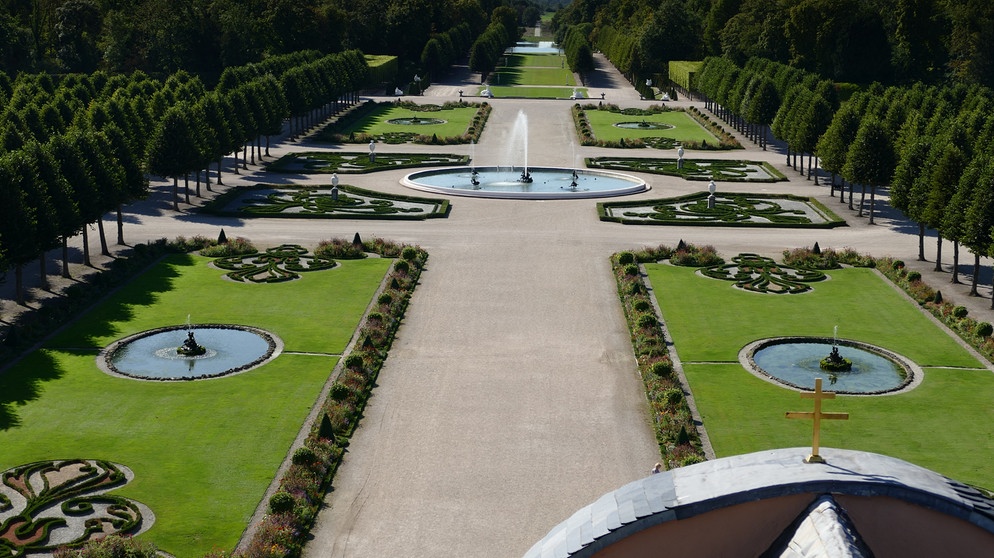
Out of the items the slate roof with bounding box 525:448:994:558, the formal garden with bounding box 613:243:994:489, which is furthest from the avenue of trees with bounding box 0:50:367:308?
the slate roof with bounding box 525:448:994:558

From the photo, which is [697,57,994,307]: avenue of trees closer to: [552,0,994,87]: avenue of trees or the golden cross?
[552,0,994,87]: avenue of trees

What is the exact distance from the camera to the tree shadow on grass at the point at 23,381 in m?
38.1

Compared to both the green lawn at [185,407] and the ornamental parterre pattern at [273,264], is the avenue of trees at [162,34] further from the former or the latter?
the green lawn at [185,407]

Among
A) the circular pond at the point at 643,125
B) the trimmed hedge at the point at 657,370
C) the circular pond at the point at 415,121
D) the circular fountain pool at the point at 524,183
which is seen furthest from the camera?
the circular pond at the point at 643,125

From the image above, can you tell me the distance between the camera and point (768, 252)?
6475 cm

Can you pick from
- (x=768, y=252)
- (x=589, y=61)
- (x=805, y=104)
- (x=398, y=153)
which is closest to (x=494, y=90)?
(x=589, y=61)

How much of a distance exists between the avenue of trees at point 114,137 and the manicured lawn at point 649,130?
1143 inches

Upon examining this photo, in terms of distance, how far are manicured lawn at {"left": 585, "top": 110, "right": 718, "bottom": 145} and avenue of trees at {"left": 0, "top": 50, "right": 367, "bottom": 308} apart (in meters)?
29.0

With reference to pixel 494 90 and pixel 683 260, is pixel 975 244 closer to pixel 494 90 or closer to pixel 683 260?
pixel 683 260

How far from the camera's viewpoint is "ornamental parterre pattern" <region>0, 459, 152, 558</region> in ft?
96.8

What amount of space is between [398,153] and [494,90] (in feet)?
237

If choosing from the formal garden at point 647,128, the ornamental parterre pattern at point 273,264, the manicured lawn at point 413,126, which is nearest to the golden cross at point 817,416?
the ornamental parterre pattern at point 273,264

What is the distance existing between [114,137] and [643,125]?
234ft

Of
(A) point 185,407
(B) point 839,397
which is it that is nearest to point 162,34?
(A) point 185,407
